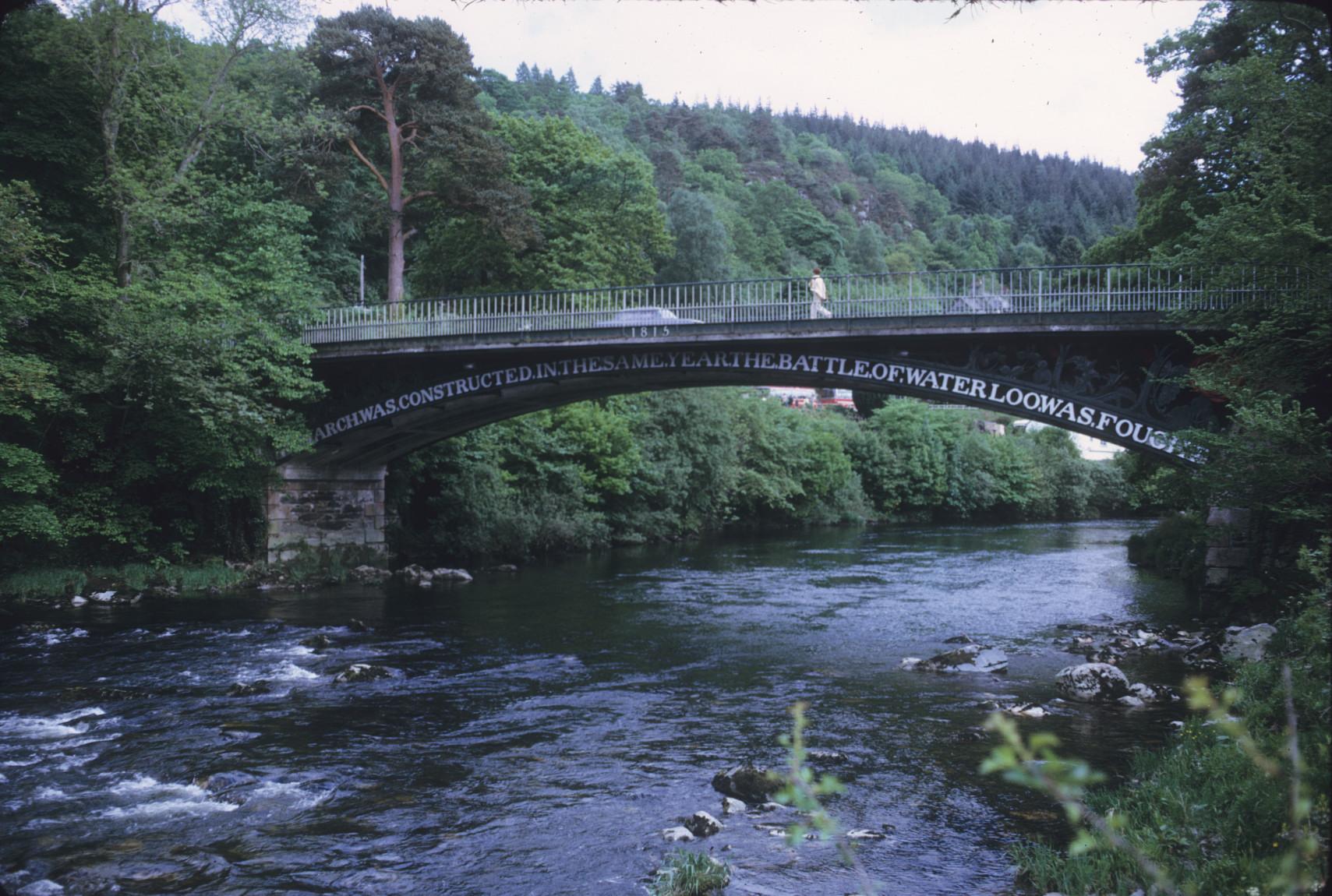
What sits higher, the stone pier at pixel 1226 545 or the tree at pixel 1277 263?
the tree at pixel 1277 263

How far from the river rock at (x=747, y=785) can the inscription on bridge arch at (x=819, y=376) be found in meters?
8.03

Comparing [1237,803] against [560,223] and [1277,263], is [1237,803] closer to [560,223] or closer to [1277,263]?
[1277,263]

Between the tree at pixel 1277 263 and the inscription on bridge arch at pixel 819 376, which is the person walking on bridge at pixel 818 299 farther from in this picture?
the tree at pixel 1277 263

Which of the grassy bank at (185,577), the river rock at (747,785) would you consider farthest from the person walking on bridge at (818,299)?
the grassy bank at (185,577)

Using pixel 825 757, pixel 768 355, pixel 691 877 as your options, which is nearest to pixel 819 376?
pixel 768 355

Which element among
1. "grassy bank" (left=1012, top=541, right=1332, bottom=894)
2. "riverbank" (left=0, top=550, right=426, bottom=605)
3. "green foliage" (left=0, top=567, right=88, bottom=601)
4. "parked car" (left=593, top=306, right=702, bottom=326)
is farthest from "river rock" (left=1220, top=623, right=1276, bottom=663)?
"green foliage" (left=0, top=567, right=88, bottom=601)

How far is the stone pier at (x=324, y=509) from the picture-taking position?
96.3 feet

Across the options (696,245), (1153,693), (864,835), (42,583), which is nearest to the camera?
(864,835)

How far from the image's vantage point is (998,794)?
9797 millimetres

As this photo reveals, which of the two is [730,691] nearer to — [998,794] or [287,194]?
[998,794]

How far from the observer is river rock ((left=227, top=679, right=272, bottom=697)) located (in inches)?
555

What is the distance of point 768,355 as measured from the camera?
908 inches

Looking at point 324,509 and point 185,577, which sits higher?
point 324,509

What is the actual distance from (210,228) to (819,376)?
16.7 meters
